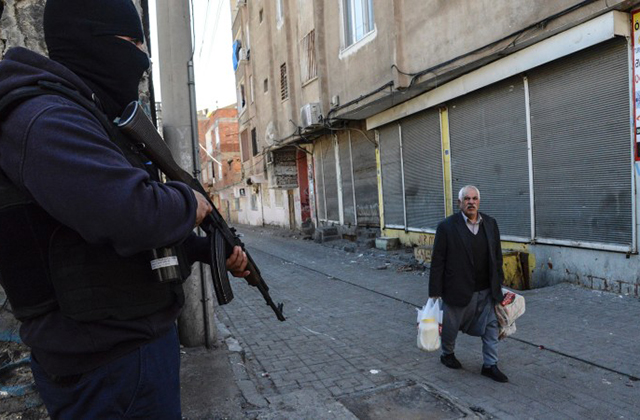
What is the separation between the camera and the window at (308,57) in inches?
612

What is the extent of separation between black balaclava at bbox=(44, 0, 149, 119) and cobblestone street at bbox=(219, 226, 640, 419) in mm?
2745

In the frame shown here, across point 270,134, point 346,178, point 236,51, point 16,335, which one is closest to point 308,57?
point 346,178

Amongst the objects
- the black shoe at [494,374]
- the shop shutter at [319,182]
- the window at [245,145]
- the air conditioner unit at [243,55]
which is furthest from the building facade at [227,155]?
the black shoe at [494,374]

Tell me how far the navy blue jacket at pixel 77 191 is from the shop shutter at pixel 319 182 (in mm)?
17297

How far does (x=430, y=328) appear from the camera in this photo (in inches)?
172

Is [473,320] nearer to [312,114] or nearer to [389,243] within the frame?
[389,243]

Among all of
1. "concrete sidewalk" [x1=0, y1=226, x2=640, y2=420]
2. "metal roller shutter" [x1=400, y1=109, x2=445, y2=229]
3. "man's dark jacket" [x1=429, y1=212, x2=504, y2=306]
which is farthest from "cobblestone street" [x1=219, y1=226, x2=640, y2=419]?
"metal roller shutter" [x1=400, y1=109, x2=445, y2=229]

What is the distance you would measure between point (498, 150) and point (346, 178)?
26.4 ft

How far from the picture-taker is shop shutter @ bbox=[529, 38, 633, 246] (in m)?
6.55

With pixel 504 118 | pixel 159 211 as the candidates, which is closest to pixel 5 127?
pixel 159 211

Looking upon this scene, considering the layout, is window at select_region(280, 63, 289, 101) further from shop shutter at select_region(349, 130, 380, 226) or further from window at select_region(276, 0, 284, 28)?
shop shutter at select_region(349, 130, 380, 226)

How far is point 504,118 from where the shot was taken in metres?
8.65

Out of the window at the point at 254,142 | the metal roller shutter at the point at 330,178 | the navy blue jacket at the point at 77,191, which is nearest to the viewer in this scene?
the navy blue jacket at the point at 77,191

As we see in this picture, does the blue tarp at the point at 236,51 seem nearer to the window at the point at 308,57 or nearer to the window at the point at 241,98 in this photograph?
the window at the point at 241,98
